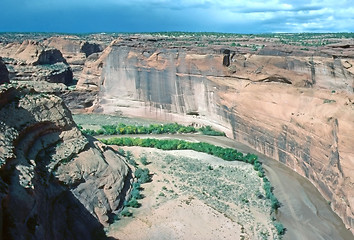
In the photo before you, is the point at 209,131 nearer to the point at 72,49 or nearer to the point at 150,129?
the point at 150,129

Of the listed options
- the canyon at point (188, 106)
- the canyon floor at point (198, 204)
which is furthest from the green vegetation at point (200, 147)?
the canyon at point (188, 106)

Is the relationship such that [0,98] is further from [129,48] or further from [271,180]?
[129,48]

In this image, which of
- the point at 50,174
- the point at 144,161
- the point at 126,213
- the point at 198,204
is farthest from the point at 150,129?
the point at 50,174

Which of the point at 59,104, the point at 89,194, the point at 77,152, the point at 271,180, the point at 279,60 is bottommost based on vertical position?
the point at 271,180

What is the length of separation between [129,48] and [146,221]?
24.3 meters

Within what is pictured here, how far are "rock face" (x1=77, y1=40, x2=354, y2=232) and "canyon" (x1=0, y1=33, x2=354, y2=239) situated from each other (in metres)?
0.08

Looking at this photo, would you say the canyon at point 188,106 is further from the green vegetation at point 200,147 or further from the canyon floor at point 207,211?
the green vegetation at point 200,147

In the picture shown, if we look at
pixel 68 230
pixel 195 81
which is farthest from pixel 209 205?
pixel 195 81

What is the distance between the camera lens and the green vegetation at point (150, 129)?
3288 cm

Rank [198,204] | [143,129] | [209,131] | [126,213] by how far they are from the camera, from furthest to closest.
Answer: [143,129]
[209,131]
[198,204]
[126,213]

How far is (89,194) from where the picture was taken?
17.6 m

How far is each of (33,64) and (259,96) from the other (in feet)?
101

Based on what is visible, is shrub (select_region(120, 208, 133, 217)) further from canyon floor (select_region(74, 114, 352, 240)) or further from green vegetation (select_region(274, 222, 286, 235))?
green vegetation (select_region(274, 222, 286, 235))

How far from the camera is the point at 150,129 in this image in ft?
110
